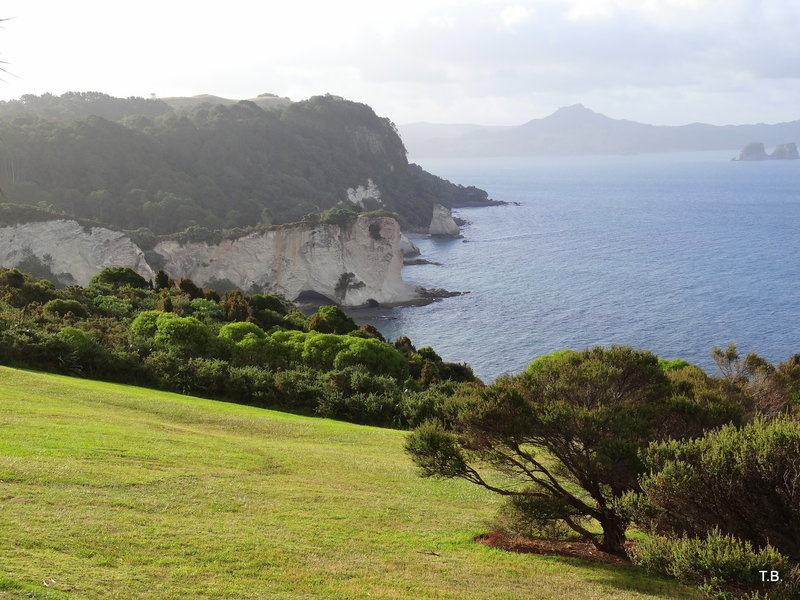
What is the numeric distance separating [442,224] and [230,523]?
445 feet

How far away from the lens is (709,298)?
8312 centimetres

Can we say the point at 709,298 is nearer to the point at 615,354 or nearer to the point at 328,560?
the point at 615,354

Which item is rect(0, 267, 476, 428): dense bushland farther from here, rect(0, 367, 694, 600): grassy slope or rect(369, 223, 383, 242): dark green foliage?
rect(369, 223, 383, 242): dark green foliage

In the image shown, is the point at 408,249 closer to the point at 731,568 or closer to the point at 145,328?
the point at 145,328

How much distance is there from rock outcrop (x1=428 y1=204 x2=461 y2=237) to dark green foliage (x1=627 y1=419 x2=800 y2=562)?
131569mm

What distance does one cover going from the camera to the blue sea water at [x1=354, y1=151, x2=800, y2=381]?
6744 cm

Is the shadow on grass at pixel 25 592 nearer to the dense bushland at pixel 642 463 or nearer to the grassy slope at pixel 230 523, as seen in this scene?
the grassy slope at pixel 230 523

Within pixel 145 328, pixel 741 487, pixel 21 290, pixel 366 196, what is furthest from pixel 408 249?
pixel 741 487

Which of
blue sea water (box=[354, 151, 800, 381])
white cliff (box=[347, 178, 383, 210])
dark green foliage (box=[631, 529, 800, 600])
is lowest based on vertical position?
blue sea water (box=[354, 151, 800, 381])

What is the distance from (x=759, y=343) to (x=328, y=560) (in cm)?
6318

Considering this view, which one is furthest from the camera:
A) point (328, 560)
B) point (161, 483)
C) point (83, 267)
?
point (83, 267)

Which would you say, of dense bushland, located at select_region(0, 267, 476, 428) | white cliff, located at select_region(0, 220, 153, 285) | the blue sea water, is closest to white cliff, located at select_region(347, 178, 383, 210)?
the blue sea water

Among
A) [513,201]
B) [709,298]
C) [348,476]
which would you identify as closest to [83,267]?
[348,476]

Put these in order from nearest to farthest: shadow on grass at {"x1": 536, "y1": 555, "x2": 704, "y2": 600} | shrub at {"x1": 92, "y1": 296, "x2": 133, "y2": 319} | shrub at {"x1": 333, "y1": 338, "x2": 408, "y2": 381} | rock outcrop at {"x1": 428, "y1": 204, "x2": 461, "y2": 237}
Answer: shadow on grass at {"x1": 536, "y1": 555, "x2": 704, "y2": 600} → shrub at {"x1": 333, "y1": 338, "x2": 408, "y2": 381} → shrub at {"x1": 92, "y1": 296, "x2": 133, "y2": 319} → rock outcrop at {"x1": 428, "y1": 204, "x2": 461, "y2": 237}
